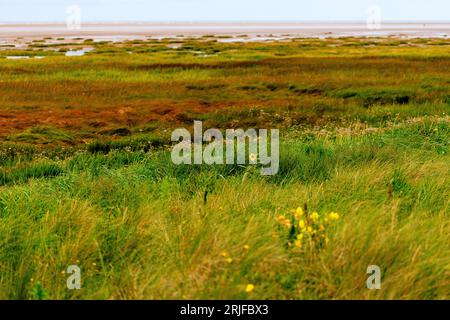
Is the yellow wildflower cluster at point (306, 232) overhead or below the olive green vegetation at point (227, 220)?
overhead

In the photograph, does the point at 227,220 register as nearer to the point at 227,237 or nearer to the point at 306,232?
the point at 227,237

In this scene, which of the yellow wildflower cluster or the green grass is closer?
the green grass

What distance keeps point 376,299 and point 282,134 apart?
1069 cm

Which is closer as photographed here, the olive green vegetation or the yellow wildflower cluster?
the olive green vegetation

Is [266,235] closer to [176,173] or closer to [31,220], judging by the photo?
[31,220]

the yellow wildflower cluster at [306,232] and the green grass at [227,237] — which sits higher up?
the yellow wildflower cluster at [306,232]

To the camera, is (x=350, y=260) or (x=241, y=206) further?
(x=241, y=206)

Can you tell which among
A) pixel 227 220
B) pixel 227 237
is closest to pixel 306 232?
pixel 227 237

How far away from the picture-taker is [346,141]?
11.4 m

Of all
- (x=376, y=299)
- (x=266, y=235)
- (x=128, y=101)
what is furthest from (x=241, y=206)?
(x=128, y=101)

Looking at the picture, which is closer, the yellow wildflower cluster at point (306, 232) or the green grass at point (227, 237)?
A: the green grass at point (227, 237)

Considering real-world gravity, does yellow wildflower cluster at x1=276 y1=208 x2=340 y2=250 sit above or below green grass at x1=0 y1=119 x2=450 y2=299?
above

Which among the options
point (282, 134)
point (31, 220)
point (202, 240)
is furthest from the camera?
point (282, 134)

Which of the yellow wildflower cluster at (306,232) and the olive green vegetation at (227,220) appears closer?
the olive green vegetation at (227,220)
